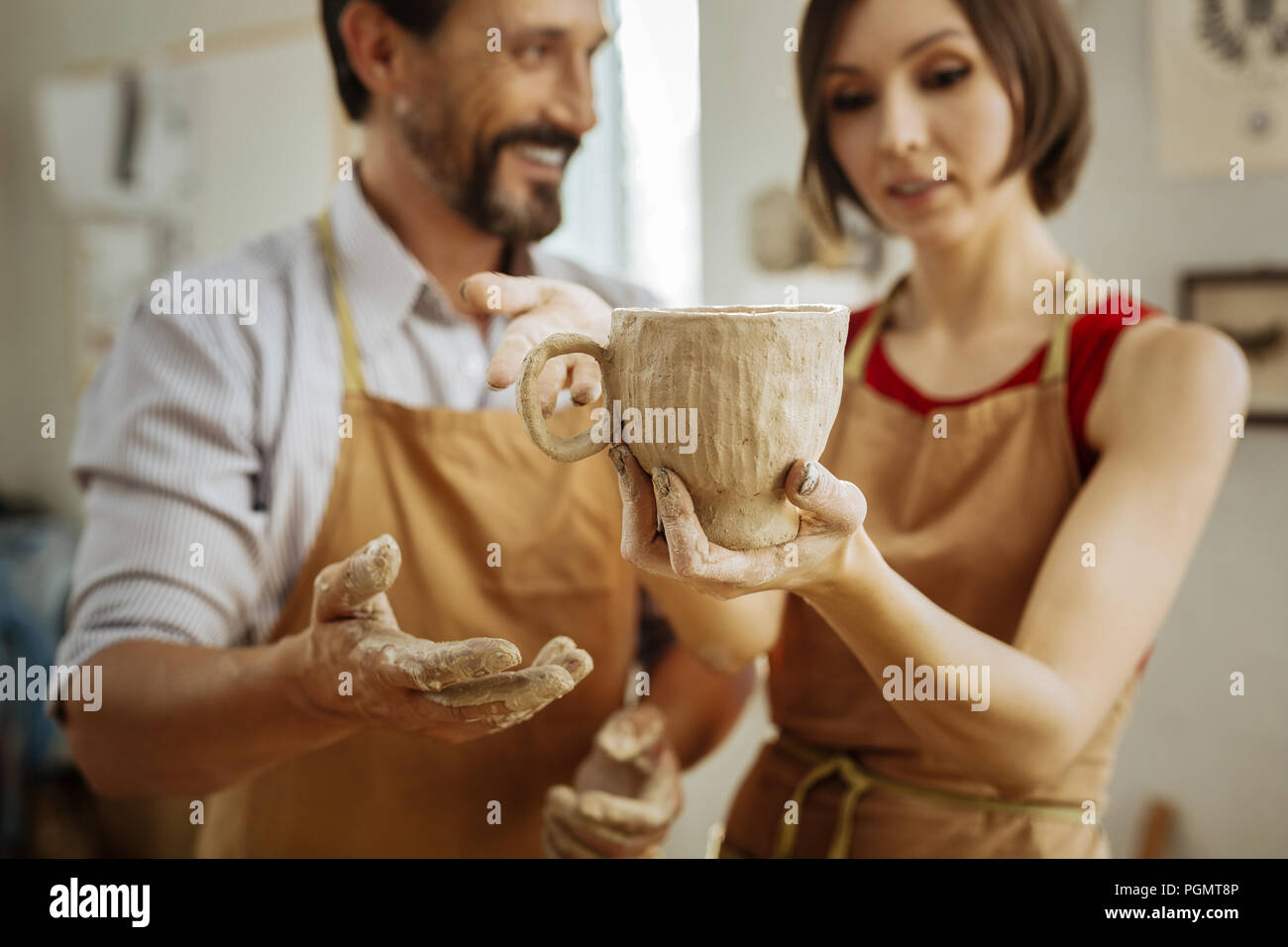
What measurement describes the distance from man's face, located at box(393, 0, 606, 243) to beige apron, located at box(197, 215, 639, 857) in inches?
5.3

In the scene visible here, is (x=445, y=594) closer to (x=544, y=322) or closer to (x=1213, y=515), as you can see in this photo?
(x=544, y=322)

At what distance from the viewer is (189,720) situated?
2.63 ft

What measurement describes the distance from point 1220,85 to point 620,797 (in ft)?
3.41

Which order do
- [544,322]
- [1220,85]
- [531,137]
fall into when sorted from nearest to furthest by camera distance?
[544,322], [531,137], [1220,85]

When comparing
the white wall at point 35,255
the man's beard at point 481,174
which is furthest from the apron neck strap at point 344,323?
the white wall at point 35,255

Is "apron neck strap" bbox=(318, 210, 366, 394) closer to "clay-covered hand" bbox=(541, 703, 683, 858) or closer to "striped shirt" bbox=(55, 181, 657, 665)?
→ "striped shirt" bbox=(55, 181, 657, 665)

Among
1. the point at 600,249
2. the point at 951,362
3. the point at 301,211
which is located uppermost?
the point at 301,211

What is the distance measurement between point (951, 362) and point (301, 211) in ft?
4.15

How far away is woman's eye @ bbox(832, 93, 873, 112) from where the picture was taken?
33.0 inches

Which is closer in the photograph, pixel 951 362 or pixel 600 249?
pixel 951 362

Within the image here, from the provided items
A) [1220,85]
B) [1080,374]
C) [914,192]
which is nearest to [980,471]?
[1080,374]

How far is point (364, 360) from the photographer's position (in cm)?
92
